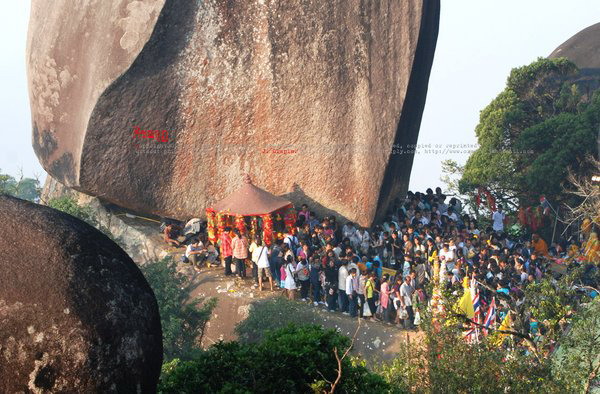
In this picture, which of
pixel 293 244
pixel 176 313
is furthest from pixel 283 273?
pixel 176 313

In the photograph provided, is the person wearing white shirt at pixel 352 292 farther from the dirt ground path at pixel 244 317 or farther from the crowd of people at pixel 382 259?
the dirt ground path at pixel 244 317

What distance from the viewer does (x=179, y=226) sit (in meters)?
17.9

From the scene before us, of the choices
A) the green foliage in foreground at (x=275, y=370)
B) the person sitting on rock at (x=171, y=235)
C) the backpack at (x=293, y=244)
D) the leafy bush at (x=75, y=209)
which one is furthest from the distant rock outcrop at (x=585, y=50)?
the green foliage in foreground at (x=275, y=370)

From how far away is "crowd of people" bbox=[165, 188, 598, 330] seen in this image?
13.9 m

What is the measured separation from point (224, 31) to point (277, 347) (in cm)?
1109

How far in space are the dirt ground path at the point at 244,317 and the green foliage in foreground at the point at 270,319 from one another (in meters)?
0.28

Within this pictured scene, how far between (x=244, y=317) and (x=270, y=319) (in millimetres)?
1020

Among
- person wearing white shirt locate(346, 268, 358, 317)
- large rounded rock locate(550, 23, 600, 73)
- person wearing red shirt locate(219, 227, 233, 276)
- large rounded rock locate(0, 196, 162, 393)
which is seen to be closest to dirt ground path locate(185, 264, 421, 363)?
person wearing white shirt locate(346, 268, 358, 317)

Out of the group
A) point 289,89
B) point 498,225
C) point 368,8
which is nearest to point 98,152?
point 289,89

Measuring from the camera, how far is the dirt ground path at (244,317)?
44.7 feet

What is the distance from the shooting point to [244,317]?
14.6m

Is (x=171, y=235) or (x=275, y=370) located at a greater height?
(x=275, y=370)

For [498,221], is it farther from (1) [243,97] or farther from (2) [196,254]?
(2) [196,254]

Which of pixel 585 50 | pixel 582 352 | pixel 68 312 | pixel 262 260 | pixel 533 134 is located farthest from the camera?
pixel 585 50
